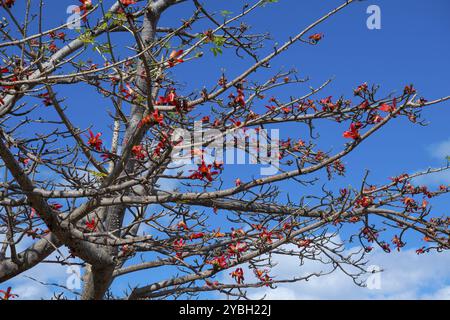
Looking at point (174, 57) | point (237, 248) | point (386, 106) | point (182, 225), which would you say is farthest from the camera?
point (237, 248)

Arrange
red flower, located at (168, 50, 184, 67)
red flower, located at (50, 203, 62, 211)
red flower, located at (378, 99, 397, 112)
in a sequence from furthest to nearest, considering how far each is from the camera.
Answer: red flower, located at (50, 203, 62, 211) < red flower, located at (378, 99, 397, 112) < red flower, located at (168, 50, 184, 67)

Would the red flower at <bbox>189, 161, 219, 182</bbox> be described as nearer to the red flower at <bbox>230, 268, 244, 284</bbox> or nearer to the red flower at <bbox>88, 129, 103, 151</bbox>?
the red flower at <bbox>88, 129, 103, 151</bbox>

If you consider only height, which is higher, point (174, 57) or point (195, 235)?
point (174, 57)

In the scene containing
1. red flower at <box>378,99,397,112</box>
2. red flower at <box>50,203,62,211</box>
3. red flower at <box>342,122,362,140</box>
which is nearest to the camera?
red flower at <box>342,122,362,140</box>

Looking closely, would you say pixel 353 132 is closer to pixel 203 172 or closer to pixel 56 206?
pixel 203 172

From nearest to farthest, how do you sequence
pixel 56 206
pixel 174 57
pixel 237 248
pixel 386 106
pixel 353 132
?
pixel 353 132 → pixel 174 57 → pixel 386 106 → pixel 56 206 → pixel 237 248

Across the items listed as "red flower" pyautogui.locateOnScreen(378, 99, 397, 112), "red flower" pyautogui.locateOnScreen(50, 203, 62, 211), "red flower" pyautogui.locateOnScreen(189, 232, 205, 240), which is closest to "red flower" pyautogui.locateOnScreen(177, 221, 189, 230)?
"red flower" pyautogui.locateOnScreen(189, 232, 205, 240)

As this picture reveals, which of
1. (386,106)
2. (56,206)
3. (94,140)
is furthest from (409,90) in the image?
(56,206)
